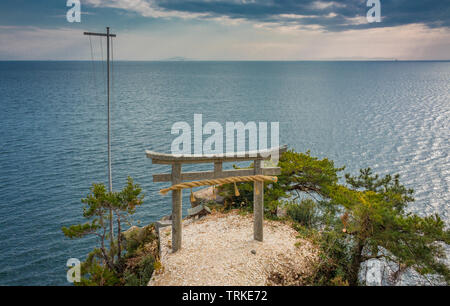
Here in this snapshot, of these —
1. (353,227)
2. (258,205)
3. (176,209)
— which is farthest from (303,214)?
(176,209)

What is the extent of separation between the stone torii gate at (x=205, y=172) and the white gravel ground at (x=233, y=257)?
0.56m

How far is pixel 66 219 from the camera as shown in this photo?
80.9 feet

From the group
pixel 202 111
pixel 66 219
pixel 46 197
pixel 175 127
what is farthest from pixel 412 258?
pixel 202 111

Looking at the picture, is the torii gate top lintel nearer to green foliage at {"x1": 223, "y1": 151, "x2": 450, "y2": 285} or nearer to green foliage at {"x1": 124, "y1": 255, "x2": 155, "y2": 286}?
green foliage at {"x1": 223, "y1": 151, "x2": 450, "y2": 285}

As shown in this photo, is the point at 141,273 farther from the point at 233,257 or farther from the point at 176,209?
the point at 233,257

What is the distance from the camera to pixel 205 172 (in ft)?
34.1

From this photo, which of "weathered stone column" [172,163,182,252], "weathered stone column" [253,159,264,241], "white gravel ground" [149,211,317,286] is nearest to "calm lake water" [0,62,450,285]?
"white gravel ground" [149,211,317,286]

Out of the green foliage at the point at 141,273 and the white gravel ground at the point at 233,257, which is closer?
the white gravel ground at the point at 233,257

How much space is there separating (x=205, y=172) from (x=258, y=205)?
2381 mm

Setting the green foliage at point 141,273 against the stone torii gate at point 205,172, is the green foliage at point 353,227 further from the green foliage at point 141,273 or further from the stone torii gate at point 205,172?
the green foliage at point 141,273

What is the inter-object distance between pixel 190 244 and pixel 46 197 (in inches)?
832

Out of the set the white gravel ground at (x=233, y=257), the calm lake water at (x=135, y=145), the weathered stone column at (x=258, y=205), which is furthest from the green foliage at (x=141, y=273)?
the calm lake water at (x=135, y=145)

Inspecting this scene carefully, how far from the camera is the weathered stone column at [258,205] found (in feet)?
36.1
